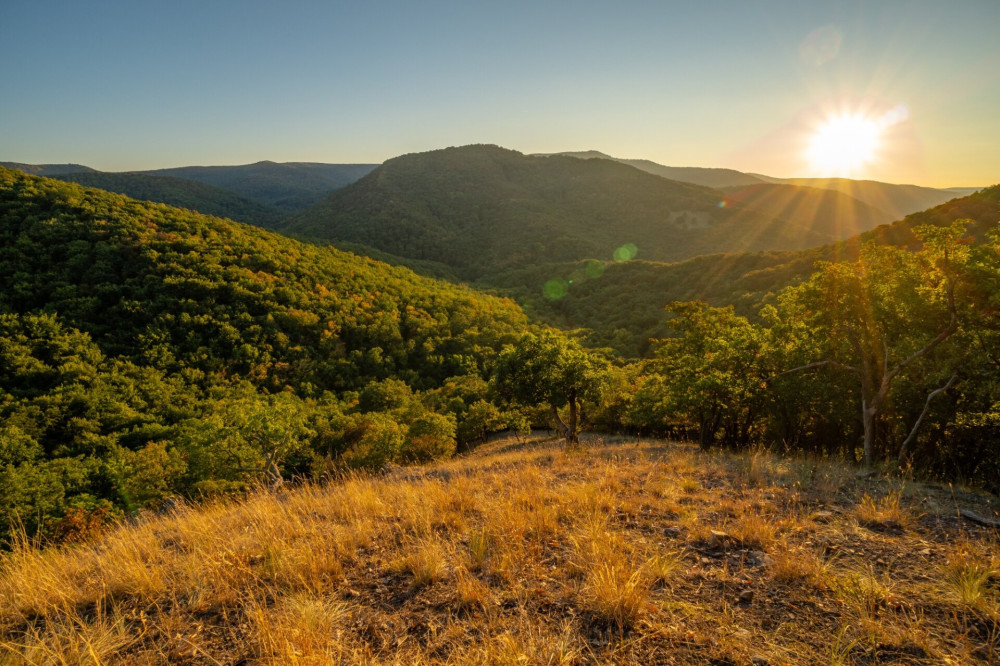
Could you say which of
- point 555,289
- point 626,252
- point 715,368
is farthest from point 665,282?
point 715,368

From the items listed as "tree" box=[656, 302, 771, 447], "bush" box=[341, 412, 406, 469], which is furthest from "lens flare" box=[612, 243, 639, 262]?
"tree" box=[656, 302, 771, 447]

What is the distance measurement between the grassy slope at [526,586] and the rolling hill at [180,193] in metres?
185

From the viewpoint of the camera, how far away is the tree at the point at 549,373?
18.3 m

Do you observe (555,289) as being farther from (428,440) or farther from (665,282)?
(428,440)

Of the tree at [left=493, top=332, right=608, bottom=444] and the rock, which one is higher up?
the rock

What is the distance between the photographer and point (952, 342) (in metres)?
10.6

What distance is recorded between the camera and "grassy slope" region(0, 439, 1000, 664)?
2.91m

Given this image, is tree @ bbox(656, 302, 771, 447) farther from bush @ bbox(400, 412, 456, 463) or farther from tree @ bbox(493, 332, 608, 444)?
bush @ bbox(400, 412, 456, 463)

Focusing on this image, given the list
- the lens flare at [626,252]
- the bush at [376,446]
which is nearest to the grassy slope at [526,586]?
the bush at [376,446]

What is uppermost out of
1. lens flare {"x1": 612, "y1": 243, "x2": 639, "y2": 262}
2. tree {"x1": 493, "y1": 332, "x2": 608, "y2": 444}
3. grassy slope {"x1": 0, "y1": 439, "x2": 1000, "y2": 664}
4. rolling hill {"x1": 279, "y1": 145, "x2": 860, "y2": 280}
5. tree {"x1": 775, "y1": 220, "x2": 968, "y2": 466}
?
rolling hill {"x1": 279, "y1": 145, "x2": 860, "y2": 280}

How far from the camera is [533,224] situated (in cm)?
16788

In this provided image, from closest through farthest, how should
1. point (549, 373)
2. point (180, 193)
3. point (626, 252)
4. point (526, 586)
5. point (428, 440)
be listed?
point (526, 586) < point (549, 373) < point (428, 440) < point (626, 252) < point (180, 193)

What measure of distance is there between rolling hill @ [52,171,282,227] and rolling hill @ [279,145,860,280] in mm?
21524

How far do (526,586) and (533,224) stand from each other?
172 metres
